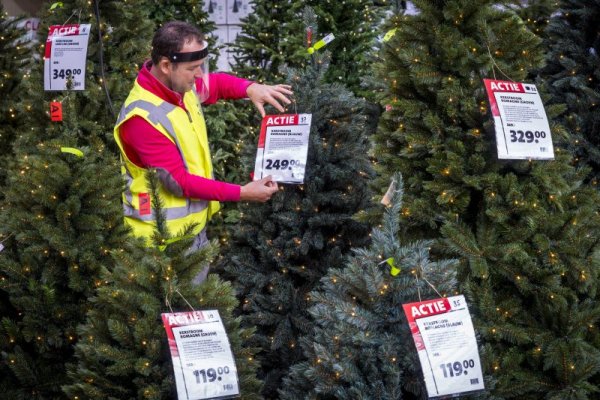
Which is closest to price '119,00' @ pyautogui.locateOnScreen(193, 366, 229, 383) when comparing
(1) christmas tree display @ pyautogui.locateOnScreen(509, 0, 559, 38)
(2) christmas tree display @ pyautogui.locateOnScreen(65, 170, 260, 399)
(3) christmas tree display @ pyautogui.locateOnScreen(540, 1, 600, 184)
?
(2) christmas tree display @ pyautogui.locateOnScreen(65, 170, 260, 399)

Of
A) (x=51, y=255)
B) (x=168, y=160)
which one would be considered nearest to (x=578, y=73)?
(x=168, y=160)

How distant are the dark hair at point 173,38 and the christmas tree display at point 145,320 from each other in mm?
1037

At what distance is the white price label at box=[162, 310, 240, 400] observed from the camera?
2760mm

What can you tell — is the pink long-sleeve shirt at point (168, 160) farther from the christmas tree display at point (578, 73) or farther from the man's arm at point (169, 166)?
the christmas tree display at point (578, 73)

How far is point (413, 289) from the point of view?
9.68 feet

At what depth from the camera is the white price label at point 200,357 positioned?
2760 millimetres

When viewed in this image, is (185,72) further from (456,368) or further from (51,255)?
(456,368)

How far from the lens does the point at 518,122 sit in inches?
139

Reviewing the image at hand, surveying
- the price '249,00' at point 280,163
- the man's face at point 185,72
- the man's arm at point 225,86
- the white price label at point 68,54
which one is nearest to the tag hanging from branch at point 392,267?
the price '249,00' at point 280,163

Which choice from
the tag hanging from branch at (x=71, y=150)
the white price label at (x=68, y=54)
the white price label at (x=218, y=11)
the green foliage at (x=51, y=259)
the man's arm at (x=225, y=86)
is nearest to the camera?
the green foliage at (x=51, y=259)

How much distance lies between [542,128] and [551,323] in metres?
0.77

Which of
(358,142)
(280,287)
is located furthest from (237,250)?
(358,142)

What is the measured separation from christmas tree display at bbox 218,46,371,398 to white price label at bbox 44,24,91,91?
1767 millimetres

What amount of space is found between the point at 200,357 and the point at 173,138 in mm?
1343
